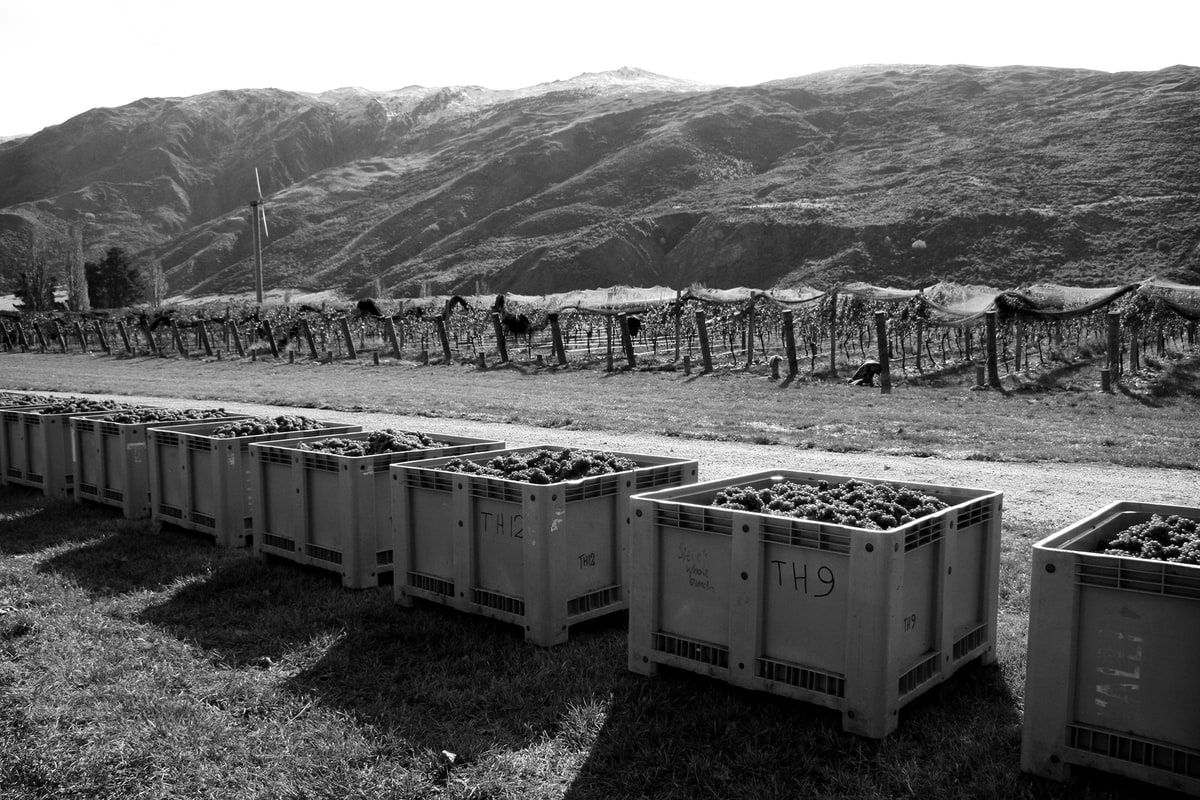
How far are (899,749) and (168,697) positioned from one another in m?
3.25

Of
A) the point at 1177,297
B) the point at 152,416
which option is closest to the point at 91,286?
the point at 1177,297

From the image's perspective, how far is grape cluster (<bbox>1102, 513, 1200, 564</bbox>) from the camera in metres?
3.38

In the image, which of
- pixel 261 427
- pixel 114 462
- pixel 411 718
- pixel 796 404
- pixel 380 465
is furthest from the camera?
pixel 796 404

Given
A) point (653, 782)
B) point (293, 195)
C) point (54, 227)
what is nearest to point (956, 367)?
point (653, 782)

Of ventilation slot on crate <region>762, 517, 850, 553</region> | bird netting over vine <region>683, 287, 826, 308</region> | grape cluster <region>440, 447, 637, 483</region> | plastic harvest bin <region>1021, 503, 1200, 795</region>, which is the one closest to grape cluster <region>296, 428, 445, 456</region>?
grape cluster <region>440, 447, 637, 483</region>

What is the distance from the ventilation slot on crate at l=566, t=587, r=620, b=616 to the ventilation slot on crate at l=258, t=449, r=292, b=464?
2515 millimetres

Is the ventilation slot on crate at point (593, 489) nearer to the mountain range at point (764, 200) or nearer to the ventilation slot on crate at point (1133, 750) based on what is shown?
the ventilation slot on crate at point (1133, 750)

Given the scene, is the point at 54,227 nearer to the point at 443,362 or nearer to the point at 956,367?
the point at 443,362

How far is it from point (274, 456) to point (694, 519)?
3.60m

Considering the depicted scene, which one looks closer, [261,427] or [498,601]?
[498,601]

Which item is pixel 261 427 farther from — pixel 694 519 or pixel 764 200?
pixel 764 200

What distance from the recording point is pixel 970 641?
174 inches

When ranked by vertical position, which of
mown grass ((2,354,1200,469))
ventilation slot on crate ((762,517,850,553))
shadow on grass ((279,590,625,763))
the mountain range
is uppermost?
the mountain range

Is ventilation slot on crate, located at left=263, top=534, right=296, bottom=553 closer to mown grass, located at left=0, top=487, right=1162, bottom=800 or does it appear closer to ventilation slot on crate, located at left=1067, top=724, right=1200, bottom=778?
mown grass, located at left=0, top=487, right=1162, bottom=800
